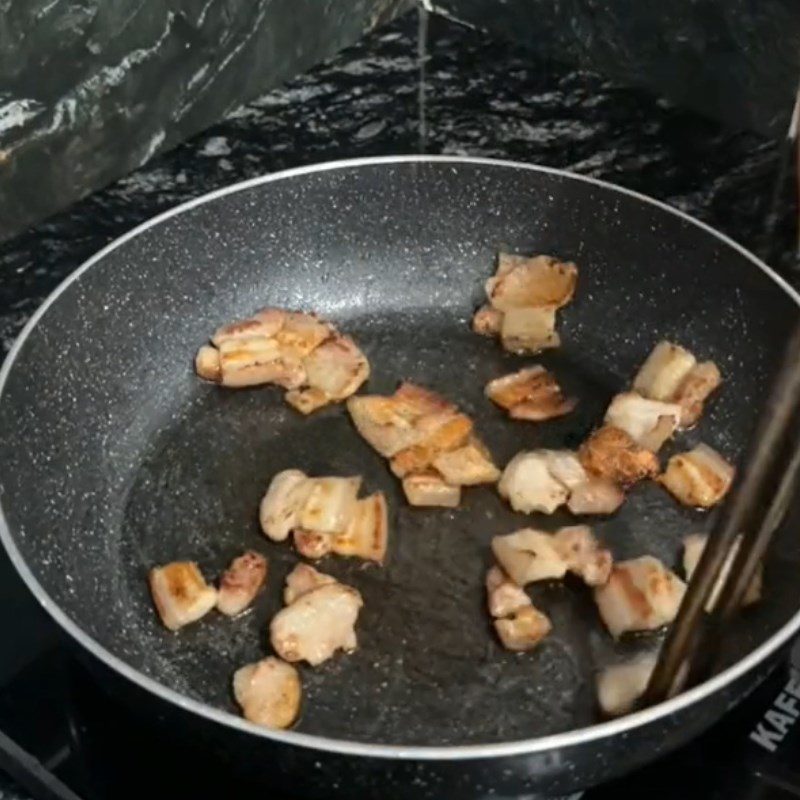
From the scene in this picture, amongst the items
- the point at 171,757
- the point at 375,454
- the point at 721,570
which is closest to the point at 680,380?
the point at 375,454

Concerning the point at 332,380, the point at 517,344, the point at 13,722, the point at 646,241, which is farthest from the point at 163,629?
the point at 646,241

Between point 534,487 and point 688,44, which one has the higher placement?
point 688,44

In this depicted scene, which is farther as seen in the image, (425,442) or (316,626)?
(425,442)

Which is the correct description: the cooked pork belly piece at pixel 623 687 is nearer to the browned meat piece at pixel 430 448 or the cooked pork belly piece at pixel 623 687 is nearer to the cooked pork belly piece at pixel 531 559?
the cooked pork belly piece at pixel 531 559

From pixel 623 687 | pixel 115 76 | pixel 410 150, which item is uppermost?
pixel 115 76

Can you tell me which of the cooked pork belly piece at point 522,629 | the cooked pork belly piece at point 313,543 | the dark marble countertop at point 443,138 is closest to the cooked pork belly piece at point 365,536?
the cooked pork belly piece at point 313,543

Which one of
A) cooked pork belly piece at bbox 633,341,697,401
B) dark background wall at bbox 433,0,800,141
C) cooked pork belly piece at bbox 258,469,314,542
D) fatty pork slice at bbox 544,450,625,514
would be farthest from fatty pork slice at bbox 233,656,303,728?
dark background wall at bbox 433,0,800,141

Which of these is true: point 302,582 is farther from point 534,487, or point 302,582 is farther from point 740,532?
point 740,532

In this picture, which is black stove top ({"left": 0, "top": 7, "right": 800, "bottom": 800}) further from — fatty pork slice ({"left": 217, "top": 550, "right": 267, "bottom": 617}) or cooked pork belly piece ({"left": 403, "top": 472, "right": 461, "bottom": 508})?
cooked pork belly piece ({"left": 403, "top": 472, "right": 461, "bottom": 508})
